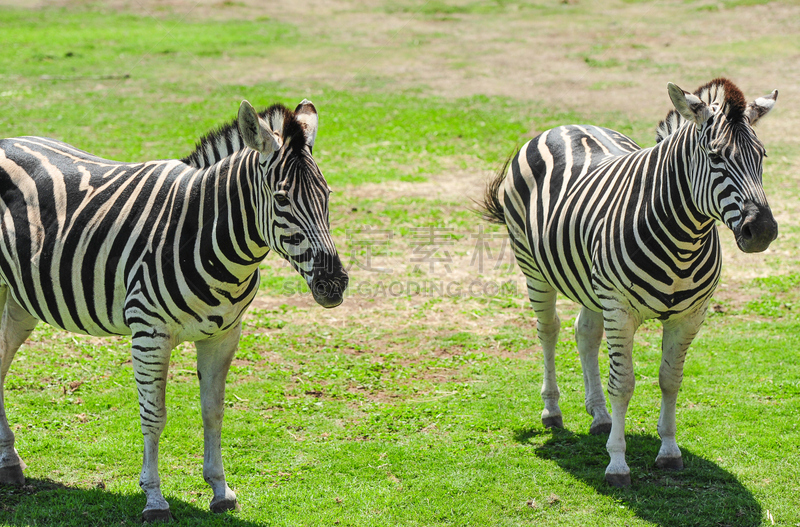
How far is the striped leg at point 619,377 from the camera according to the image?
5480mm

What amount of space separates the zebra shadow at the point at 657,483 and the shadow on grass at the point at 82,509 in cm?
258

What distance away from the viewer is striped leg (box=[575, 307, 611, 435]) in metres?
6.51

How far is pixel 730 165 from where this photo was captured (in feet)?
15.4

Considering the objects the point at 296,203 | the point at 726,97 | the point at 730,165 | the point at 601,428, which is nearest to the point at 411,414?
the point at 601,428

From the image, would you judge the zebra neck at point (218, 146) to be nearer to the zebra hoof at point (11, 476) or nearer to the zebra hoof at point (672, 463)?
the zebra hoof at point (11, 476)

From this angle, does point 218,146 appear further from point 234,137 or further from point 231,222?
point 231,222

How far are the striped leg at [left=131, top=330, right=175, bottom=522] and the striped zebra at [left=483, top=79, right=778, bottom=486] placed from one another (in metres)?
3.19

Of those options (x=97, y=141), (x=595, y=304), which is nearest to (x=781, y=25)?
(x=97, y=141)

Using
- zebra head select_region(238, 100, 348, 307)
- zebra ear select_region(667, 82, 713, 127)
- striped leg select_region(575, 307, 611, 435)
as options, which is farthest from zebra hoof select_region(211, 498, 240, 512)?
zebra ear select_region(667, 82, 713, 127)

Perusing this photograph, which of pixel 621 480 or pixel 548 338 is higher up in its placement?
pixel 548 338

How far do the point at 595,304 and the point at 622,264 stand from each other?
65 centimetres

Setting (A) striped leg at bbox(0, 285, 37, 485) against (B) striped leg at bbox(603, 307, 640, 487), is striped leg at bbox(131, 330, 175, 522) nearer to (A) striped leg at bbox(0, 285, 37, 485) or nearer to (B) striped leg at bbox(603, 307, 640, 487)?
(A) striped leg at bbox(0, 285, 37, 485)

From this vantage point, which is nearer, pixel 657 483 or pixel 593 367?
pixel 657 483

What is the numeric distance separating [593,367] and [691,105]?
2.63m
